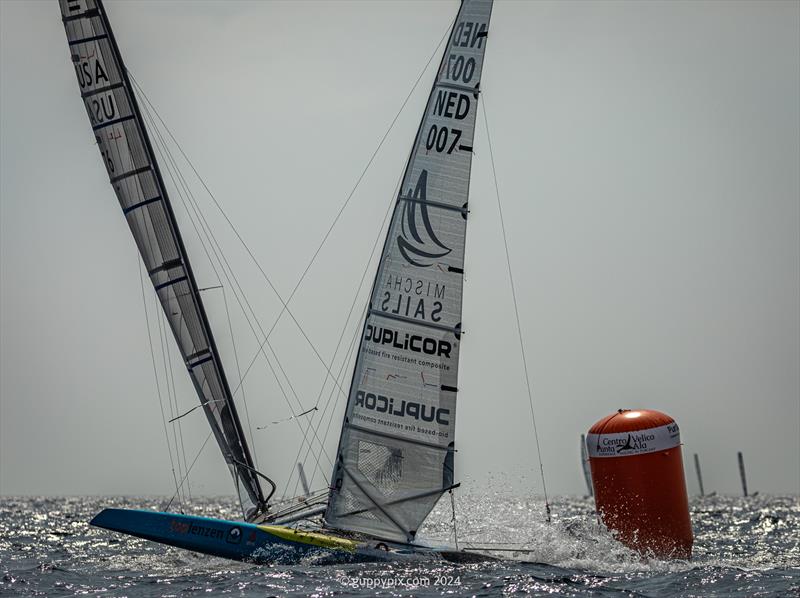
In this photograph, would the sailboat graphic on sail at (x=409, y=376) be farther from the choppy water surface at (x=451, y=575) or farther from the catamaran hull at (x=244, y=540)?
the choppy water surface at (x=451, y=575)

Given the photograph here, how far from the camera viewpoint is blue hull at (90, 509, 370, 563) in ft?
50.8

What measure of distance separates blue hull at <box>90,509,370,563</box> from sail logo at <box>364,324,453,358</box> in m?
2.78

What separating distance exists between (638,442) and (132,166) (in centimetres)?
840

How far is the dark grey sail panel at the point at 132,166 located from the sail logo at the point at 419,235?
3.41 metres

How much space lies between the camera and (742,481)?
8325 centimetres

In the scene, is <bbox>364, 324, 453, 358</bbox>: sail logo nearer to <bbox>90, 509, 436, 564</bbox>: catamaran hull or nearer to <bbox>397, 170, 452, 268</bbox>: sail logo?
<bbox>397, 170, 452, 268</bbox>: sail logo

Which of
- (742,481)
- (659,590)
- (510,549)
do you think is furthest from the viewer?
(742,481)

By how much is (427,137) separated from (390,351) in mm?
3056

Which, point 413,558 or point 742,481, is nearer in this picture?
point 413,558

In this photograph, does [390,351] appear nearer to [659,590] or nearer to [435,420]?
[435,420]

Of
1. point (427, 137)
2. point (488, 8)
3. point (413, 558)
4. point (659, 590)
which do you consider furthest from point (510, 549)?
point (488, 8)

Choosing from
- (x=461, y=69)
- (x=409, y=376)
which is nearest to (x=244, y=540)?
(x=409, y=376)

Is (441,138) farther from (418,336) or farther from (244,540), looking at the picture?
(244,540)

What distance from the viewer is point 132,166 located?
56.2 ft
